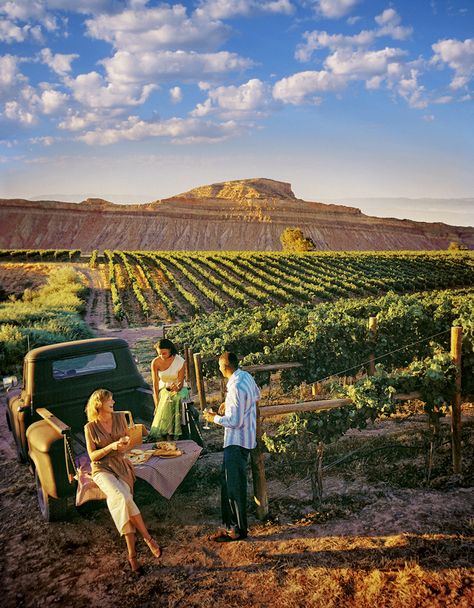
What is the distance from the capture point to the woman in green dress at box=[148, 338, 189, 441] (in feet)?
20.8

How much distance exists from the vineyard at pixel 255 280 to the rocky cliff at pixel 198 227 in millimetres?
55639

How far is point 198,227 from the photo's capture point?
381ft

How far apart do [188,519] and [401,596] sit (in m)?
2.64

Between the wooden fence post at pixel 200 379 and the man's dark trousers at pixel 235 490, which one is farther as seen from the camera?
the wooden fence post at pixel 200 379

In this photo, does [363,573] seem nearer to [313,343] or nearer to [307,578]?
[307,578]

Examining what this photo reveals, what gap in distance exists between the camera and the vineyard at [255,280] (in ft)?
107

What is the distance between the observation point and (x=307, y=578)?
4.40 m

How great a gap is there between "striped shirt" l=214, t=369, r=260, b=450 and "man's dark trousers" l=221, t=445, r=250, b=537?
117 mm

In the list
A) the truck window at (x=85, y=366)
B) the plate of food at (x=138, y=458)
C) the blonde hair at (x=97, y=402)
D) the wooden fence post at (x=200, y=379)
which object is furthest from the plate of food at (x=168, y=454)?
the wooden fence post at (x=200, y=379)

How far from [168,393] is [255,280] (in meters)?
32.4

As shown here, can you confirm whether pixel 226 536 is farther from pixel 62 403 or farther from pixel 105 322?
pixel 105 322

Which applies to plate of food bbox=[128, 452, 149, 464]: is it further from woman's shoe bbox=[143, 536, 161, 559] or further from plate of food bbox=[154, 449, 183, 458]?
woman's shoe bbox=[143, 536, 161, 559]

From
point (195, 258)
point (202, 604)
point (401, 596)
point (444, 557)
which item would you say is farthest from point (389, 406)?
point (195, 258)

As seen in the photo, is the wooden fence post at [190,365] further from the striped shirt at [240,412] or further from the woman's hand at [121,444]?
the woman's hand at [121,444]
